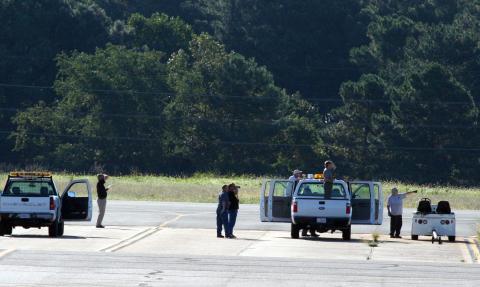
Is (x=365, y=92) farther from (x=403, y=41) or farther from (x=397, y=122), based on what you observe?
(x=403, y=41)

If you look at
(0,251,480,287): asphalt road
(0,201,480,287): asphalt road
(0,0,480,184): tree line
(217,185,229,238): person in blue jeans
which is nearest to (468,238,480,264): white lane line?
(0,201,480,287): asphalt road

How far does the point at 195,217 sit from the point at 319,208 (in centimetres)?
998

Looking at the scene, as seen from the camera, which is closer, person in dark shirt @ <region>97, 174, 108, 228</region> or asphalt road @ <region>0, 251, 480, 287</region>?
asphalt road @ <region>0, 251, 480, 287</region>

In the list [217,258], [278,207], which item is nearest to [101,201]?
[278,207]

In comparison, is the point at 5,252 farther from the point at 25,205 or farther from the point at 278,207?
the point at 278,207

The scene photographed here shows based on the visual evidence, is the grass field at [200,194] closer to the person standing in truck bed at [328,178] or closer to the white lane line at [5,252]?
the person standing in truck bed at [328,178]

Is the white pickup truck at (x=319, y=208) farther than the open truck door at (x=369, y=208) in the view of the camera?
No

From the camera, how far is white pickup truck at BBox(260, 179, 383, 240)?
112 feet

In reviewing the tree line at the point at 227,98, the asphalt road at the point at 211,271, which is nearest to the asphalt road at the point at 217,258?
the asphalt road at the point at 211,271

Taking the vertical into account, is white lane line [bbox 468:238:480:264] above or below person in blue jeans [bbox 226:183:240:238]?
below

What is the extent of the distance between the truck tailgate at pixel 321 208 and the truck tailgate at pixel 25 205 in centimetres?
661

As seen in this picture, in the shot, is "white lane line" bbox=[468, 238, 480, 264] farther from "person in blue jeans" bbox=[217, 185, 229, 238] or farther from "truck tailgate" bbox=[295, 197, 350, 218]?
"person in blue jeans" bbox=[217, 185, 229, 238]

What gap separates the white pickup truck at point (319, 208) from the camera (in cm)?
3412

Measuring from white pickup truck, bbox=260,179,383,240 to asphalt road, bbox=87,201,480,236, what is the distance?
2.60 metres
